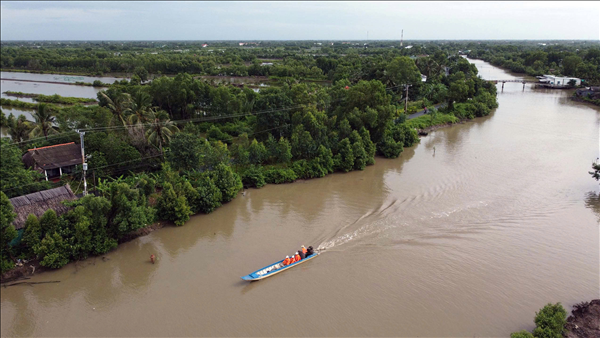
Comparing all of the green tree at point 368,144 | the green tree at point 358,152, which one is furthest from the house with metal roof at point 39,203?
the green tree at point 368,144

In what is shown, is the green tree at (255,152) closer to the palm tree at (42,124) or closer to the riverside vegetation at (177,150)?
the riverside vegetation at (177,150)

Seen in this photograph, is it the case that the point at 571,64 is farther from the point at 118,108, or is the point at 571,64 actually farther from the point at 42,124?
the point at 42,124

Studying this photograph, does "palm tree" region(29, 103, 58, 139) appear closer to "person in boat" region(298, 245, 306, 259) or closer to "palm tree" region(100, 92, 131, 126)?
"palm tree" region(100, 92, 131, 126)

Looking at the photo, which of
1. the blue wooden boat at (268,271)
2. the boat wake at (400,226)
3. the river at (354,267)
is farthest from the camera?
the boat wake at (400,226)

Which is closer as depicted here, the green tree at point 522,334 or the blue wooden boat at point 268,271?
the green tree at point 522,334

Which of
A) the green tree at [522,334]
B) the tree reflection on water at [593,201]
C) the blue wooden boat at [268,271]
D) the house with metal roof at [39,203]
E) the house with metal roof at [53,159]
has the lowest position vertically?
the green tree at [522,334]

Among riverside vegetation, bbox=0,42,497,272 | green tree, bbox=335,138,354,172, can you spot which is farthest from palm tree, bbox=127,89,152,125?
green tree, bbox=335,138,354,172

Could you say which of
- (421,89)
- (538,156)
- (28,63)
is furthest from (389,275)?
(28,63)

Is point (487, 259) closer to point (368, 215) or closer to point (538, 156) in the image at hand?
point (368, 215)
